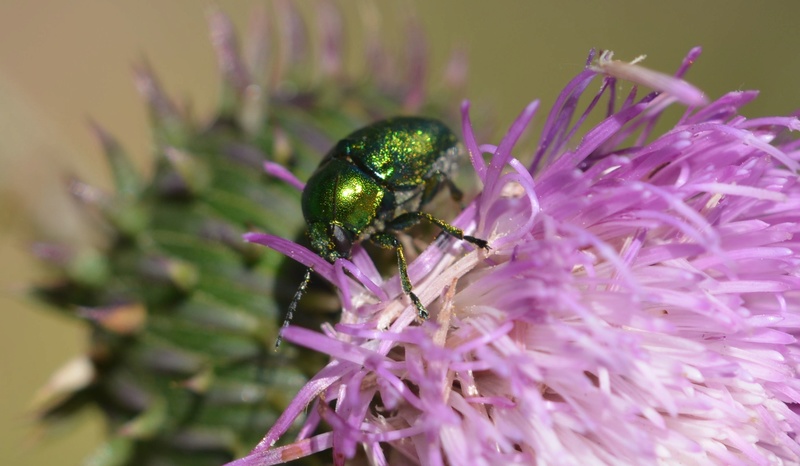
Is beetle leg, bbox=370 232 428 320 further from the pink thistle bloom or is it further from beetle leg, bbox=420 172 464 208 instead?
beetle leg, bbox=420 172 464 208

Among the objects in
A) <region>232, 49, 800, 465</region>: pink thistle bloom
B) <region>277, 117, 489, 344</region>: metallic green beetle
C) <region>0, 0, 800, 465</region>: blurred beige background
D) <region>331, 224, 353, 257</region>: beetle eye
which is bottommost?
<region>232, 49, 800, 465</region>: pink thistle bloom

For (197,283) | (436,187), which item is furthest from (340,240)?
(197,283)

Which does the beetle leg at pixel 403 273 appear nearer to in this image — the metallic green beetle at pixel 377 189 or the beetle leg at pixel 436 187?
the metallic green beetle at pixel 377 189

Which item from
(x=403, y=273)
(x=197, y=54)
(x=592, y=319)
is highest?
(x=197, y=54)

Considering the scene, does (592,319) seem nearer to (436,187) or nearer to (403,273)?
(403,273)

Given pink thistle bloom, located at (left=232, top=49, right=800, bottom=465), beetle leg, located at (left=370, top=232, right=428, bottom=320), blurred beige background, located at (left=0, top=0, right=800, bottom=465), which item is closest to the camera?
pink thistle bloom, located at (left=232, top=49, right=800, bottom=465)

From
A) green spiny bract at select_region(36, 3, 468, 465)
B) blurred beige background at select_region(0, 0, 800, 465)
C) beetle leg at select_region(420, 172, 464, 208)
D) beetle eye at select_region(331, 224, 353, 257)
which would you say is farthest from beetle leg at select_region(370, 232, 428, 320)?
blurred beige background at select_region(0, 0, 800, 465)

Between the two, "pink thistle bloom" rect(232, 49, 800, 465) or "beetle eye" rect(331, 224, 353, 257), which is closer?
"pink thistle bloom" rect(232, 49, 800, 465)
